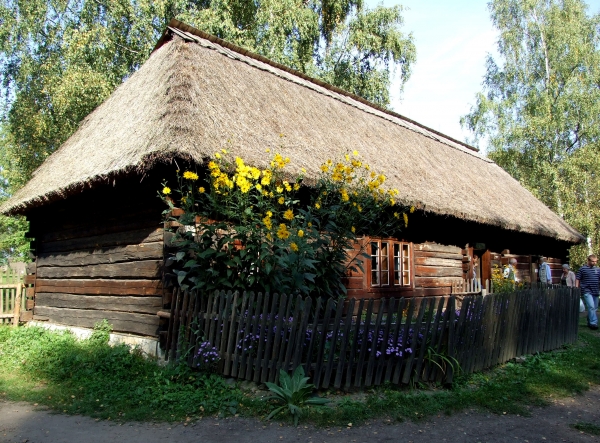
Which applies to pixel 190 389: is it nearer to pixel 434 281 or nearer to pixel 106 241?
pixel 106 241

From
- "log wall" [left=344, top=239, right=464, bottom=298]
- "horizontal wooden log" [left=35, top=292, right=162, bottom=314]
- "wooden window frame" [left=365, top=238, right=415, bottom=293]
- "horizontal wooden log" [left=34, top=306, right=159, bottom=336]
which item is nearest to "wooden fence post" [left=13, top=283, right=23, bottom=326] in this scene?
"horizontal wooden log" [left=35, top=292, right=162, bottom=314]

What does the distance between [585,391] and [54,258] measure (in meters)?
8.55

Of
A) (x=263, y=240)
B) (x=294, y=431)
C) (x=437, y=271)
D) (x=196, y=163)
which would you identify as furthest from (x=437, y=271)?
(x=294, y=431)

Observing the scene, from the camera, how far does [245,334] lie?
4.99 m

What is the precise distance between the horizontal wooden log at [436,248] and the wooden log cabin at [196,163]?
1.5 inches

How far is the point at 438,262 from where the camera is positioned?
10914mm

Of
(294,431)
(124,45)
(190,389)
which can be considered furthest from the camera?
(124,45)

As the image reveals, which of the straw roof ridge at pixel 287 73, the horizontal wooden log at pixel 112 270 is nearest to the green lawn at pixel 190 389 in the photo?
the horizontal wooden log at pixel 112 270

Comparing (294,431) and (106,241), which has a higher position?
(106,241)

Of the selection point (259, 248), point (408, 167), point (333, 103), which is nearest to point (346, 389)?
point (259, 248)

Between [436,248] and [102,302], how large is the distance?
6.91m

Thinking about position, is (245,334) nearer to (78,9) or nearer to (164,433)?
(164,433)

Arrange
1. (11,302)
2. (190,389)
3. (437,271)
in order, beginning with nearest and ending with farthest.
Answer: (190,389) < (11,302) < (437,271)

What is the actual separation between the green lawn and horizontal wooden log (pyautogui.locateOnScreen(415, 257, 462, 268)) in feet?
11.5
